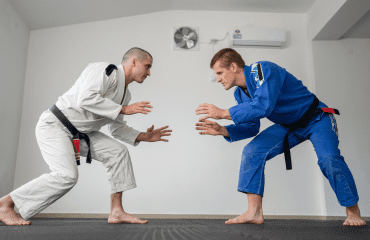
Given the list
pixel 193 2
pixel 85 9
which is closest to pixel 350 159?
pixel 193 2

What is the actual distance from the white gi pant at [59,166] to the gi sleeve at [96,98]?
0.25 metres

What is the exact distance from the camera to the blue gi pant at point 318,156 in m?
1.59

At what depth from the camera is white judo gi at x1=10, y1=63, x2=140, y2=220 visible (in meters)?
1.58

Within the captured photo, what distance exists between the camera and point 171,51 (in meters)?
3.57

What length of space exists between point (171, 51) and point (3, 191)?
7.92 ft

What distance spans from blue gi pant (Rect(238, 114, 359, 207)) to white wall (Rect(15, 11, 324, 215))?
1.43 metres

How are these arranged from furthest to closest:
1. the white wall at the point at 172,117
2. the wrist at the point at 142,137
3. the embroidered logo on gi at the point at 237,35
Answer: the embroidered logo on gi at the point at 237,35 < the white wall at the point at 172,117 < the wrist at the point at 142,137

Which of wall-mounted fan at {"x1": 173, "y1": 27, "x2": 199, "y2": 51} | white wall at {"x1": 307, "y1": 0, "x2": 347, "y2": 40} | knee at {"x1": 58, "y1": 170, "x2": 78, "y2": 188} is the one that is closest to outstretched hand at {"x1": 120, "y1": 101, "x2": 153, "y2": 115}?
knee at {"x1": 58, "y1": 170, "x2": 78, "y2": 188}

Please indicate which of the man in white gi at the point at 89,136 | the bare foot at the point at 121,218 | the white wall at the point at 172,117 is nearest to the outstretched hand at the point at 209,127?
the man in white gi at the point at 89,136

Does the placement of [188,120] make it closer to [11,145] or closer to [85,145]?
[85,145]

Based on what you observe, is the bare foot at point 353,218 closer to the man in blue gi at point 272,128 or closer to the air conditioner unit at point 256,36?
the man in blue gi at point 272,128

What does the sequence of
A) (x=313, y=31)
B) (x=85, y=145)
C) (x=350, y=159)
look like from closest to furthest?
(x=85, y=145), (x=350, y=159), (x=313, y=31)

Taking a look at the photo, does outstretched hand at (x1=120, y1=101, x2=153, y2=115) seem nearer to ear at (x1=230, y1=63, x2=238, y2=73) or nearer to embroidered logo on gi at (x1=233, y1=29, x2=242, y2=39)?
ear at (x1=230, y1=63, x2=238, y2=73)

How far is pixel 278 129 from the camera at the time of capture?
196 centimetres
